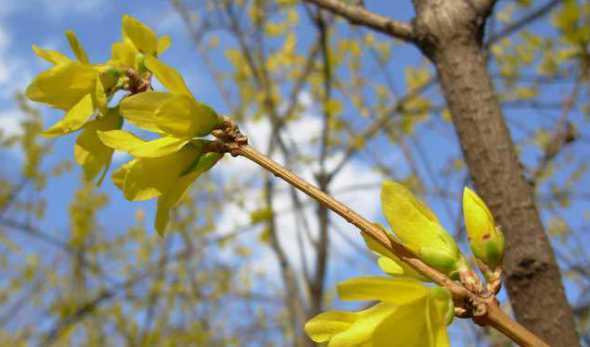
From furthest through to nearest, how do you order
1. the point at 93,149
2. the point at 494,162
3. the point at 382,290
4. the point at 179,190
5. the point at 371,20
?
the point at 371,20 < the point at 494,162 < the point at 93,149 < the point at 179,190 < the point at 382,290

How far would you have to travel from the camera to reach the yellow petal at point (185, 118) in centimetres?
69

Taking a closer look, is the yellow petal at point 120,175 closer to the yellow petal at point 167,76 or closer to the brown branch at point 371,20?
the yellow petal at point 167,76

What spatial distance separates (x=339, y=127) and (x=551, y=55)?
1606 mm

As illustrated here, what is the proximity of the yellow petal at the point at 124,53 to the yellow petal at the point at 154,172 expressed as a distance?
23cm

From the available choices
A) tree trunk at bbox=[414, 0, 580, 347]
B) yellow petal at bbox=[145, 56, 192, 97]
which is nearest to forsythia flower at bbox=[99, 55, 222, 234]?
yellow petal at bbox=[145, 56, 192, 97]

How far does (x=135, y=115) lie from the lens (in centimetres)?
71

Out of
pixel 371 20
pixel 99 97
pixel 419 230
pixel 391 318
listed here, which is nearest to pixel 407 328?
pixel 391 318

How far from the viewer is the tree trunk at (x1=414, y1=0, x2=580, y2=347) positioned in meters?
0.99

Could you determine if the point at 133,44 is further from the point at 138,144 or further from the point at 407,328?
the point at 407,328

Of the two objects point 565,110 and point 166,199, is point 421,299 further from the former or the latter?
point 565,110

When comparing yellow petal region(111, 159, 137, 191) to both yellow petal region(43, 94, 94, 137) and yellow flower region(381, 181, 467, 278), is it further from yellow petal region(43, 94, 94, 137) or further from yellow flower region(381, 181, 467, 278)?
yellow flower region(381, 181, 467, 278)

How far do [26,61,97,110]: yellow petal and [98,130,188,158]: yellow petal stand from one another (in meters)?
0.20

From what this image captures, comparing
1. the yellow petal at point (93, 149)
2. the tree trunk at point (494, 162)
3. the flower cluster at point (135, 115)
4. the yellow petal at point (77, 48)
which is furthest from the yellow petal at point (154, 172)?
the tree trunk at point (494, 162)

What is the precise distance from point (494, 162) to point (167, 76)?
650 millimetres
